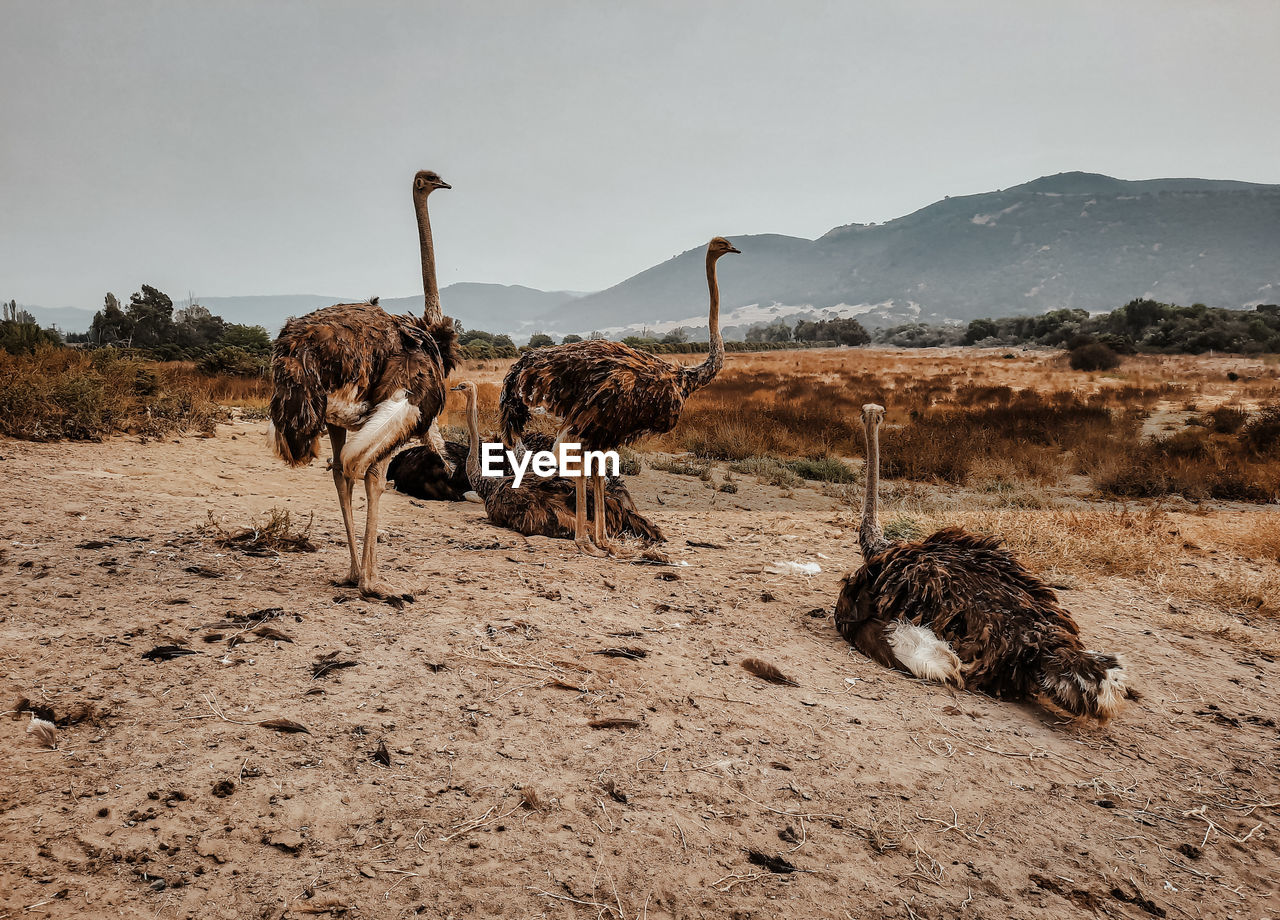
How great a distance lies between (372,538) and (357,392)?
915 mm

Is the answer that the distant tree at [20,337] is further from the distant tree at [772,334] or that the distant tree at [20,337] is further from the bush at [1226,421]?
the distant tree at [772,334]

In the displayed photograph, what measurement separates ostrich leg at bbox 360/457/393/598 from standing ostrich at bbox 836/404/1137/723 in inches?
116

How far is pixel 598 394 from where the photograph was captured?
21.1 ft

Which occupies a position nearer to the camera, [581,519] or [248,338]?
[581,519]

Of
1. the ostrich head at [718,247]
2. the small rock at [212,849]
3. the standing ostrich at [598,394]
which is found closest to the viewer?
the small rock at [212,849]

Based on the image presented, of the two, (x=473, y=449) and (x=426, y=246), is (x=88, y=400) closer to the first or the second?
(x=473, y=449)

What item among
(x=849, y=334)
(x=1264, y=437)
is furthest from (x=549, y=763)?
(x=849, y=334)

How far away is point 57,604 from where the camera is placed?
3947mm

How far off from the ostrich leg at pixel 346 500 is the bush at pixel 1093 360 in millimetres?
36468

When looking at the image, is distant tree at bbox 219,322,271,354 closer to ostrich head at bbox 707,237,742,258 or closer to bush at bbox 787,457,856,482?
bush at bbox 787,457,856,482

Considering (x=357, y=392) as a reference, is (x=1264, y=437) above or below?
below

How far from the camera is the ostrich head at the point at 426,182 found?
606 centimetres

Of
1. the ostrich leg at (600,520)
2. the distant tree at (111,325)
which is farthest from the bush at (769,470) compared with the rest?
the distant tree at (111,325)

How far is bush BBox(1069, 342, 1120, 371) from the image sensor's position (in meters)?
34.1
